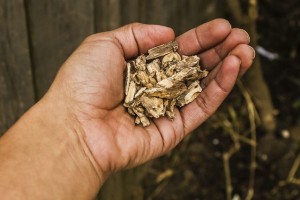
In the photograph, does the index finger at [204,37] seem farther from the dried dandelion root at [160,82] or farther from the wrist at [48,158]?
the wrist at [48,158]

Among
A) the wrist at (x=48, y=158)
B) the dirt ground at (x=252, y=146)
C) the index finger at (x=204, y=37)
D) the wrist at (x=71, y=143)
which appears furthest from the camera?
the dirt ground at (x=252, y=146)

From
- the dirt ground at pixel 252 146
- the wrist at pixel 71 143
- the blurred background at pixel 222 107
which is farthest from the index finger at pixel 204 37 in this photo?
the dirt ground at pixel 252 146

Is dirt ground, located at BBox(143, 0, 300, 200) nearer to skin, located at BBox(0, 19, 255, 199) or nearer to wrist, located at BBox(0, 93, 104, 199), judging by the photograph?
skin, located at BBox(0, 19, 255, 199)

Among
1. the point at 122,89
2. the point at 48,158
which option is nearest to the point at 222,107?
the point at 122,89

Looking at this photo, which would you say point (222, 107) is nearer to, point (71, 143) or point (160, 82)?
point (160, 82)

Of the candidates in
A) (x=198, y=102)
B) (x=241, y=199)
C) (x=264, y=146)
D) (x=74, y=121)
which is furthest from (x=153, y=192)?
(x=74, y=121)
